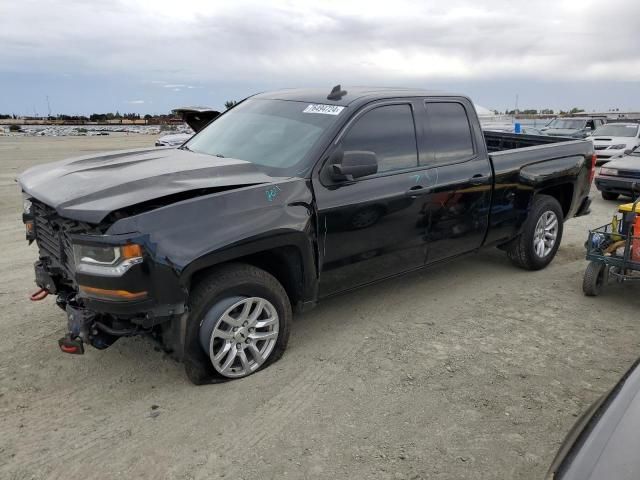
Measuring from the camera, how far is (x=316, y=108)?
425 centimetres

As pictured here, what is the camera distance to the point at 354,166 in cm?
374

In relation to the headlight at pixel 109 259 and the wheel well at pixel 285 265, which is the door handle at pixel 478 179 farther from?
the headlight at pixel 109 259

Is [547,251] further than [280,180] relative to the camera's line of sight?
Yes

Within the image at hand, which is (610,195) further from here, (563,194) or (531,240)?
(531,240)

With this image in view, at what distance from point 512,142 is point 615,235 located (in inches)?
86.7

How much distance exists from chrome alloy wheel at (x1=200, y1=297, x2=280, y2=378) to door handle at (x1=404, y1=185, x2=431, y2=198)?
1499 mm

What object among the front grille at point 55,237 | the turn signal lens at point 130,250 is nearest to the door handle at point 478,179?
the turn signal lens at point 130,250

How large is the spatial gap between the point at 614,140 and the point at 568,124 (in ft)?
16.7

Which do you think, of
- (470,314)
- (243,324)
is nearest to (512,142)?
(470,314)

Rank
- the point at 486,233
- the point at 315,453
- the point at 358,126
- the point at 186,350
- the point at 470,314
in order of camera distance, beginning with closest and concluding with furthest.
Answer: the point at 315,453
the point at 186,350
the point at 358,126
the point at 470,314
the point at 486,233

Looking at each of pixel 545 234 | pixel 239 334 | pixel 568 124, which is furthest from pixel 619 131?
pixel 239 334

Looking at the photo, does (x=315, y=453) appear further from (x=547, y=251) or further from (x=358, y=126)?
(x=547, y=251)

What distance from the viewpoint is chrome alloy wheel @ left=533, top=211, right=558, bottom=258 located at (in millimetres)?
5832

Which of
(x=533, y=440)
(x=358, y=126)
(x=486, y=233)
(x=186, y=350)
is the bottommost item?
(x=533, y=440)
